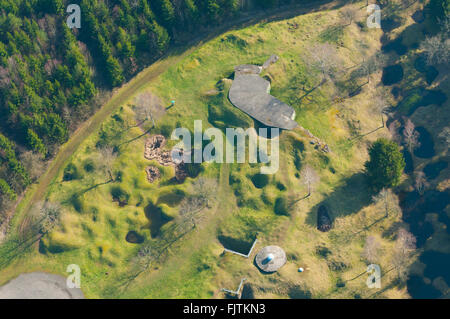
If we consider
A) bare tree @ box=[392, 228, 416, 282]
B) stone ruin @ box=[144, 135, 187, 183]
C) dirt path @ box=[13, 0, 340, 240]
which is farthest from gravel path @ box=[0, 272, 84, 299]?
bare tree @ box=[392, 228, 416, 282]

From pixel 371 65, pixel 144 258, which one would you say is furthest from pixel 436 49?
pixel 144 258

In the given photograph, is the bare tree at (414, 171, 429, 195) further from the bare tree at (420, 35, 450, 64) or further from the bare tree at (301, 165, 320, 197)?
the bare tree at (420, 35, 450, 64)

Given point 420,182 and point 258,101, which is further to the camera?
point 258,101

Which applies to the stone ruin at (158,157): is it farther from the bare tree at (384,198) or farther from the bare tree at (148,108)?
the bare tree at (384,198)

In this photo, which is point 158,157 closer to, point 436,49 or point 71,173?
point 71,173

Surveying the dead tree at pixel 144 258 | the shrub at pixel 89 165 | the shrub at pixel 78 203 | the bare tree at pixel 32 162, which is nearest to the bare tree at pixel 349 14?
the shrub at pixel 89 165

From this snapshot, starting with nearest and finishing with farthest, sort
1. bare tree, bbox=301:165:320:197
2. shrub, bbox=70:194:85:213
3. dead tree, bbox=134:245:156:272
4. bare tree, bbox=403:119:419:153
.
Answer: dead tree, bbox=134:245:156:272 < shrub, bbox=70:194:85:213 < bare tree, bbox=301:165:320:197 < bare tree, bbox=403:119:419:153
